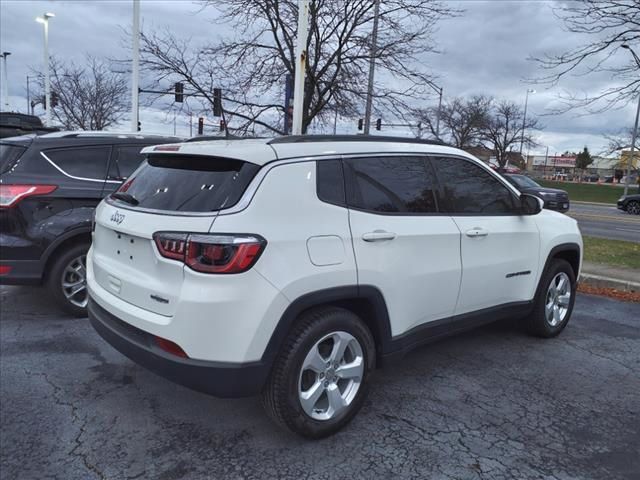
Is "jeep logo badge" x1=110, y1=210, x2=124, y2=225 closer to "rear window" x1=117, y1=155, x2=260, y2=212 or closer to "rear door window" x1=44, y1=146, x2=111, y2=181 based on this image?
"rear window" x1=117, y1=155, x2=260, y2=212

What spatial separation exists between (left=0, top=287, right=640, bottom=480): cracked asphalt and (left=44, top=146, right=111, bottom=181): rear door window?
5.17 feet

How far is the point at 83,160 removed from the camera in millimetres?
5160

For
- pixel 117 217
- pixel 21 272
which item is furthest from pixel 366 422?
pixel 21 272

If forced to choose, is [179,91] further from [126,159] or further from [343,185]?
[343,185]

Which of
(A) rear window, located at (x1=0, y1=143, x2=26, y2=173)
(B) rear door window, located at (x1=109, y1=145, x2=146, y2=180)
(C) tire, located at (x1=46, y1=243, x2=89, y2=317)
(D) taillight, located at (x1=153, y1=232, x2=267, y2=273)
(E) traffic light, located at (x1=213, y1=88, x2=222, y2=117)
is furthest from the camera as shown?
(E) traffic light, located at (x1=213, y1=88, x2=222, y2=117)

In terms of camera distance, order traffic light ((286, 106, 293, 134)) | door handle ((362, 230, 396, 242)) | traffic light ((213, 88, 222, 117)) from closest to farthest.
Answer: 1. door handle ((362, 230, 396, 242))
2. traffic light ((286, 106, 293, 134))
3. traffic light ((213, 88, 222, 117))

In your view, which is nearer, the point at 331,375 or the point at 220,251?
the point at 220,251

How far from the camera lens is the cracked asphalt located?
2797mm

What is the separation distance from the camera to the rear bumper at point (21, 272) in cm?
465

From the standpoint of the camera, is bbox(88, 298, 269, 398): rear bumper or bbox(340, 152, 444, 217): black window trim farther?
bbox(340, 152, 444, 217): black window trim

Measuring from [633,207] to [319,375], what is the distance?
91.9 feet

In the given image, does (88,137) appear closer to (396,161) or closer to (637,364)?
(396,161)

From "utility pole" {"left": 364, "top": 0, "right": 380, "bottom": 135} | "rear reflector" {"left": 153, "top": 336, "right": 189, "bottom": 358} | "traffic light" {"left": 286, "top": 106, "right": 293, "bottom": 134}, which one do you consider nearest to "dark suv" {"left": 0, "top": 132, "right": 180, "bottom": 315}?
"rear reflector" {"left": 153, "top": 336, "right": 189, "bottom": 358}

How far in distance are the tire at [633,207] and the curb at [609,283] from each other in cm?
2221
